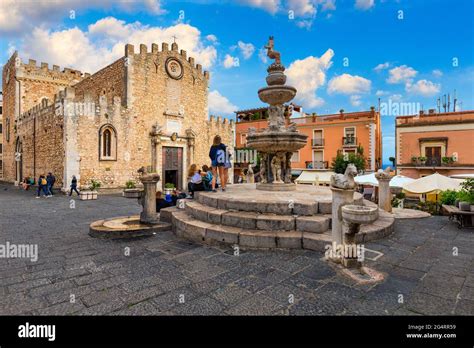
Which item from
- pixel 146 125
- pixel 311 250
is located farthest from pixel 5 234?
pixel 146 125

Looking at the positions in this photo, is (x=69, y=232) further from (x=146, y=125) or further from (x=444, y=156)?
(x=444, y=156)

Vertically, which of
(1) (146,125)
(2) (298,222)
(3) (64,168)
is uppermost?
(1) (146,125)

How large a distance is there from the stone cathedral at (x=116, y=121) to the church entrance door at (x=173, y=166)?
0.08m

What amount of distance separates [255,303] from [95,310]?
1.70 meters

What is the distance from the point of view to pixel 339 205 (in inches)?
157

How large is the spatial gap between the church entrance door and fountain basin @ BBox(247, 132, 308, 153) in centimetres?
1377

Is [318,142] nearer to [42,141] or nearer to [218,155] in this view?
[218,155]

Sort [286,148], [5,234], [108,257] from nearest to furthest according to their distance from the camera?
[108,257] < [5,234] < [286,148]

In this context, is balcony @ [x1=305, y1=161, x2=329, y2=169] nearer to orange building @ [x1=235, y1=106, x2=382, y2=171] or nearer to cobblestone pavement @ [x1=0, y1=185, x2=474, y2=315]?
orange building @ [x1=235, y1=106, x2=382, y2=171]

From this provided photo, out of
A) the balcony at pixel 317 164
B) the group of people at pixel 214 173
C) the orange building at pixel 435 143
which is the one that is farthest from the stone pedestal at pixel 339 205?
the balcony at pixel 317 164

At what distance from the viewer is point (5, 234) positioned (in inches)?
243

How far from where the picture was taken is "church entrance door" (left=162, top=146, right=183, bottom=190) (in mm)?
20281

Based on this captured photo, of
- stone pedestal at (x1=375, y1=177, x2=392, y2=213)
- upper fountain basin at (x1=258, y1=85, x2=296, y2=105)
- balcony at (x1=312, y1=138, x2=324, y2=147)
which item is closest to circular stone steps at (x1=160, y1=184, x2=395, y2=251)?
stone pedestal at (x1=375, y1=177, x2=392, y2=213)
